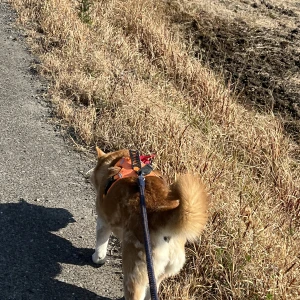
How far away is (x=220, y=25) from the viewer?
10.1 meters

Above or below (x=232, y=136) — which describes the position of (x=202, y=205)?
above

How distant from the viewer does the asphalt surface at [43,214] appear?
334 centimetres

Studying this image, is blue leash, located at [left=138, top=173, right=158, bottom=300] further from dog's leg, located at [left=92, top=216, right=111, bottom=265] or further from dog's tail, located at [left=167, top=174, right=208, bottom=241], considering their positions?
dog's leg, located at [left=92, top=216, right=111, bottom=265]

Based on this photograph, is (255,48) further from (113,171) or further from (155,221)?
(155,221)

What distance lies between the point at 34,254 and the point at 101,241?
53 centimetres

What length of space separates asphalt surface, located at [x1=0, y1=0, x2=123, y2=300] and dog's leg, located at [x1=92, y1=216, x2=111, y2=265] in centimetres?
8

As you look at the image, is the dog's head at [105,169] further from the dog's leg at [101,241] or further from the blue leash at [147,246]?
the blue leash at [147,246]

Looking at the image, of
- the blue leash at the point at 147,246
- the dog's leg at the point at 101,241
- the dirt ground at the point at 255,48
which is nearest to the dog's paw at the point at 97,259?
the dog's leg at the point at 101,241

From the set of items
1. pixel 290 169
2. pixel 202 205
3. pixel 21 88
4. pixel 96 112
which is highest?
pixel 202 205

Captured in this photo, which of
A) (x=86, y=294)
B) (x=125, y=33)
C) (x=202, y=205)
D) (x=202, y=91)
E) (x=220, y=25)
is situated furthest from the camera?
(x=220, y=25)

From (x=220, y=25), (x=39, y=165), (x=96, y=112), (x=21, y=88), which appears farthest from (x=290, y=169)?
(x=220, y=25)

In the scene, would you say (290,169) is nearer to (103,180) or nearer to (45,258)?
(103,180)

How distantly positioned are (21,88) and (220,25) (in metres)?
5.36

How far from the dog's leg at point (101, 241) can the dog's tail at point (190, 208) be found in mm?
904
